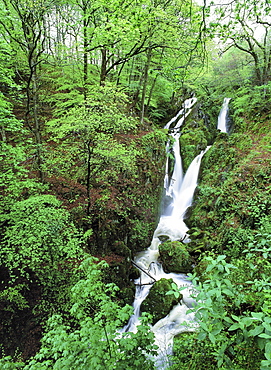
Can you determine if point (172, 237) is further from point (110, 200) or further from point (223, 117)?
point (223, 117)

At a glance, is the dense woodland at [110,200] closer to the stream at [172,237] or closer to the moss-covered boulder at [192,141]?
the moss-covered boulder at [192,141]

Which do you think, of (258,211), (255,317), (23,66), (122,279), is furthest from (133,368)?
(23,66)

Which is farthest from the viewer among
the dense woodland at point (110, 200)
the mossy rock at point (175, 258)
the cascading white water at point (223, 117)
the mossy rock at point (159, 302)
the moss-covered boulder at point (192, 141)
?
the cascading white water at point (223, 117)

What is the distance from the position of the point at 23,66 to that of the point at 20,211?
5436 millimetres

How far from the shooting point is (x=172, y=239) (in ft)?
30.6

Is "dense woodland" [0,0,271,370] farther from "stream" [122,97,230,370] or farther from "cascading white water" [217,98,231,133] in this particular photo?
"cascading white water" [217,98,231,133]

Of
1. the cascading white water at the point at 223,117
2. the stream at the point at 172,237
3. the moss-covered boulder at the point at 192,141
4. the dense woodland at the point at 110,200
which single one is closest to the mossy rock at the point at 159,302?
the stream at the point at 172,237

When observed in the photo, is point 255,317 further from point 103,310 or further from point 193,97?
point 193,97

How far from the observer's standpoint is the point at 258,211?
634 cm

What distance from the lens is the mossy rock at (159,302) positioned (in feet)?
19.5

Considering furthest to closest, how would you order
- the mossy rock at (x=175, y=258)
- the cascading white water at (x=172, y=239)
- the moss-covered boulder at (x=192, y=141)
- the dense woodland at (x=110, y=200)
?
the moss-covered boulder at (x=192, y=141) → the mossy rock at (x=175, y=258) → the cascading white water at (x=172, y=239) → the dense woodland at (x=110, y=200)

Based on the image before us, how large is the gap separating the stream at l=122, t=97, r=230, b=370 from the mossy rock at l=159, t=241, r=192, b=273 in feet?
0.73

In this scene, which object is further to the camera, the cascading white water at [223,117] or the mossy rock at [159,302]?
the cascading white water at [223,117]

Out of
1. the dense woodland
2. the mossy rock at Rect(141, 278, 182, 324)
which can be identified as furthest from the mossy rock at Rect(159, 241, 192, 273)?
the mossy rock at Rect(141, 278, 182, 324)
